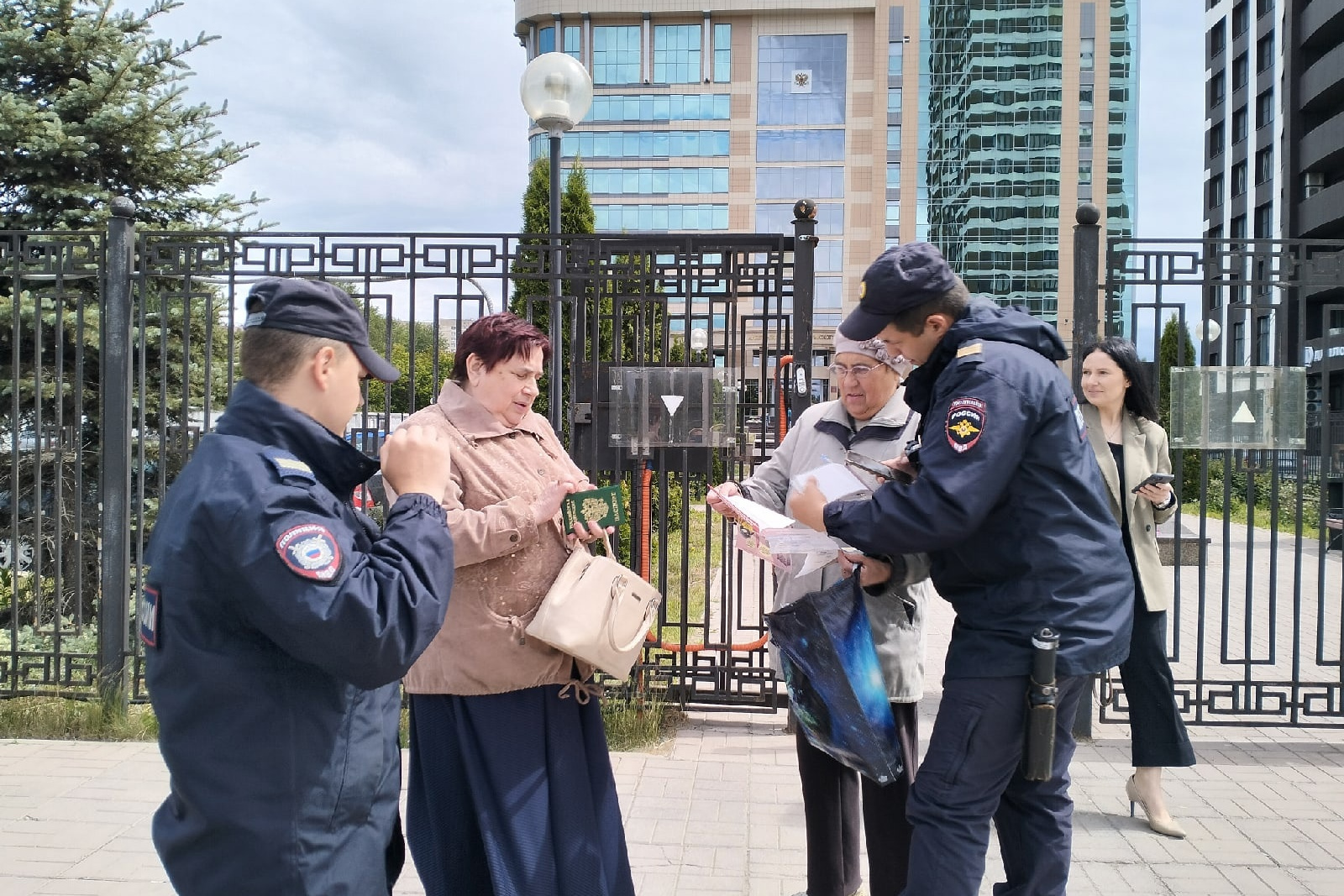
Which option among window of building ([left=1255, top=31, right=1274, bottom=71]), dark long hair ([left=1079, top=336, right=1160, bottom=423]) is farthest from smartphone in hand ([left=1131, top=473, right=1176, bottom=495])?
window of building ([left=1255, top=31, right=1274, bottom=71])

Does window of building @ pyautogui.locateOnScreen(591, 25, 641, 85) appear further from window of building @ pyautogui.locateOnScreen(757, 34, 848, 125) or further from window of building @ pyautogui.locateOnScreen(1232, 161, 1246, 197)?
window of building @ pyautogui.locateOnScreen(1232, 161, 1246, 197)

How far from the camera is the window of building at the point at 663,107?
65875 mm

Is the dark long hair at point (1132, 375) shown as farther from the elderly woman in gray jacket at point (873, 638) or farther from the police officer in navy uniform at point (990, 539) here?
the police officer in navy uniform at point (990, 539)

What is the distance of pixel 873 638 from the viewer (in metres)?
2.98

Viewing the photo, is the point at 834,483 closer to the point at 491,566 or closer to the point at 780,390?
the point at 491,566

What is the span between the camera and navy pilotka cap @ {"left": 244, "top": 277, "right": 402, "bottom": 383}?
182cm

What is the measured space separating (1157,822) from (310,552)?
3862mm

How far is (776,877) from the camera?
3.70m

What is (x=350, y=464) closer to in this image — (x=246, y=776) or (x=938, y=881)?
(x=246, y=776)

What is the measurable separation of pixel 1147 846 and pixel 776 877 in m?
1.54

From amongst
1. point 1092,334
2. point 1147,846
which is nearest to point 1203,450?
point 1092,334

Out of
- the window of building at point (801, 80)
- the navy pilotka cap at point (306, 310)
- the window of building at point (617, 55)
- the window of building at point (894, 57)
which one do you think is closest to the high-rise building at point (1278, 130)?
the window of building at point (894, 57)

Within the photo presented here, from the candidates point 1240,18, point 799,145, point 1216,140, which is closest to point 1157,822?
point 1240,18

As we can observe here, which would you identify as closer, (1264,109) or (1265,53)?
(1265,53)
